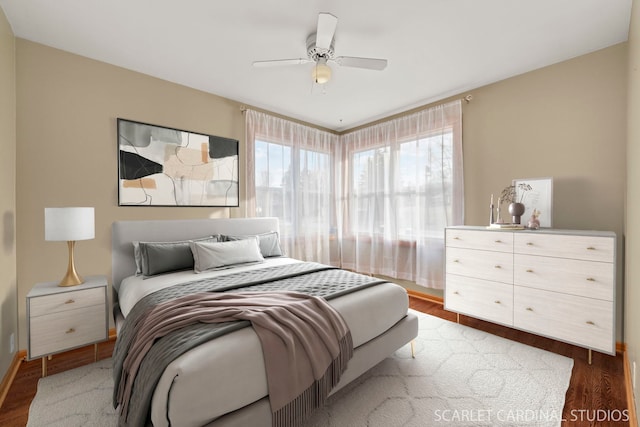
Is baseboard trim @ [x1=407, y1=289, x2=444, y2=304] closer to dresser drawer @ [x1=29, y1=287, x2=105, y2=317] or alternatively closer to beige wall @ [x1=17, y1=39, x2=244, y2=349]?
beige wall @ [x1=17, y1=39, x2=244, y2=349]

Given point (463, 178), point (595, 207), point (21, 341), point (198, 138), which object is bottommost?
point (21, 341)

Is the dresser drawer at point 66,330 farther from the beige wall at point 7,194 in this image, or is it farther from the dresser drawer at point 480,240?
the dresser drawer at point 480,240

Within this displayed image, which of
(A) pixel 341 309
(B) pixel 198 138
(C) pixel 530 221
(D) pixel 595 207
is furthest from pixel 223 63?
(D) pixel 595 207

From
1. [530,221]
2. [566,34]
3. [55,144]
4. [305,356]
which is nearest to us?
[305,356]

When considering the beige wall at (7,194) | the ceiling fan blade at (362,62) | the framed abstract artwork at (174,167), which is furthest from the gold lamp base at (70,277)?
the ceiling fan blade at (362,62)

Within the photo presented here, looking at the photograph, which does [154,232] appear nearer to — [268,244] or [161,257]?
[161,257]

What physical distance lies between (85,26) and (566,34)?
3846 mm

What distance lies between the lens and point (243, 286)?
213cm

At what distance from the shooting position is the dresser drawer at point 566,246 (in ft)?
7.09

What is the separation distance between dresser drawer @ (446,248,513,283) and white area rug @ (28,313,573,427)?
0.63 meters

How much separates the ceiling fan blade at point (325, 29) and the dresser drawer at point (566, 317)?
8.69 feet

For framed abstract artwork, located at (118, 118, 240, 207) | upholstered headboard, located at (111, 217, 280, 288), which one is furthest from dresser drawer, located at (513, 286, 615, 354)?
framed abstract artwork, located at (118, 118, 240, 207)

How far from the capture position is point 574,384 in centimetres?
200

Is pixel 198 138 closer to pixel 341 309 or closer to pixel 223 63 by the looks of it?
pixel 223 63
